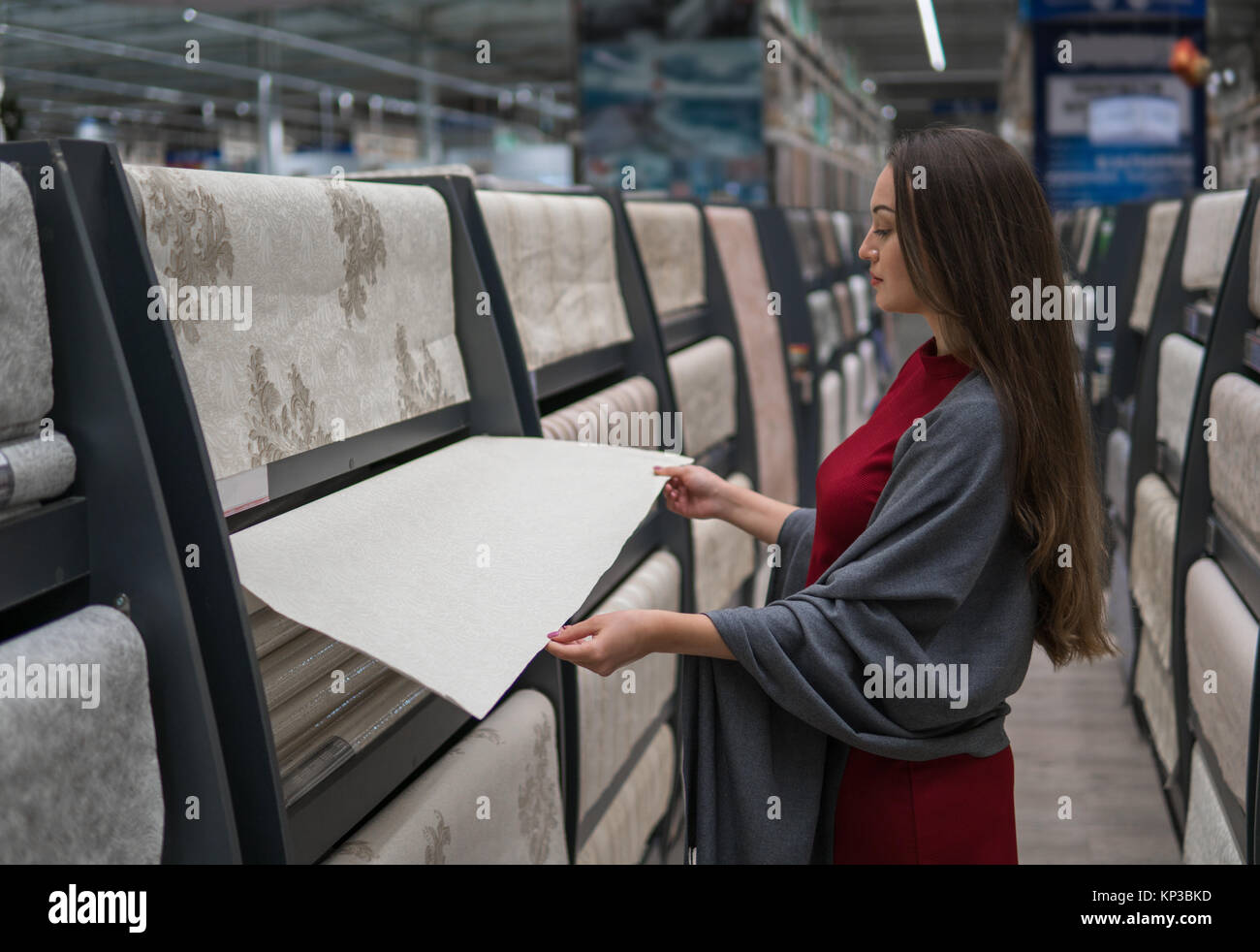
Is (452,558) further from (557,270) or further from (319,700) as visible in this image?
(557,270)

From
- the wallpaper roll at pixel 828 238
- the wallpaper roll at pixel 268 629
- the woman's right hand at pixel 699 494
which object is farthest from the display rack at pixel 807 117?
the wallpaper roll at pixel 268 629

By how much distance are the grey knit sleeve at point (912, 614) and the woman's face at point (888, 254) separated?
0.47ft

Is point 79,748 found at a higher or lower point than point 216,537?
lower

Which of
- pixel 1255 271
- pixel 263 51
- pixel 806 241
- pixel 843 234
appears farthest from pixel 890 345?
pixel 263 51

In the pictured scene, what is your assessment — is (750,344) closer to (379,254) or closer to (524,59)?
(379,254)

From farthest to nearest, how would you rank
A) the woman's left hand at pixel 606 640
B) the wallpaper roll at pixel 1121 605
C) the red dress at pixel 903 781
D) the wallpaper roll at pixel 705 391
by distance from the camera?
1. the wallpaper roll at pixel 1121 605
2. the wallpaper roll at pixel 705 391
3. the red dress at pixel 903 781
4. the woman's left hand at pixel 606 640

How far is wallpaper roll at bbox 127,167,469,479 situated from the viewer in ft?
3.84

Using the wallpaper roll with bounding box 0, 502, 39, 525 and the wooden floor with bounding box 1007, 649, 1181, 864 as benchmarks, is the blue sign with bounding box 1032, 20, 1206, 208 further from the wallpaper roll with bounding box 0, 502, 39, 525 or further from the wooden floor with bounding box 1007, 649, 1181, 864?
the wallpaper roll with bounding box 0, 502, 39, 525

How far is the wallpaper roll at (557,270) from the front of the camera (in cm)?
213

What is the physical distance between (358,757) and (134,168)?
71cm

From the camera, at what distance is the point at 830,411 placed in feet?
18.0

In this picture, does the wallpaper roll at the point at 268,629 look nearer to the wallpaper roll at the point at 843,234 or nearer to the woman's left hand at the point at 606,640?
the woman's left hand at the point at 606,640

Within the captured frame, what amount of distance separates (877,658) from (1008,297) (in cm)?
47
